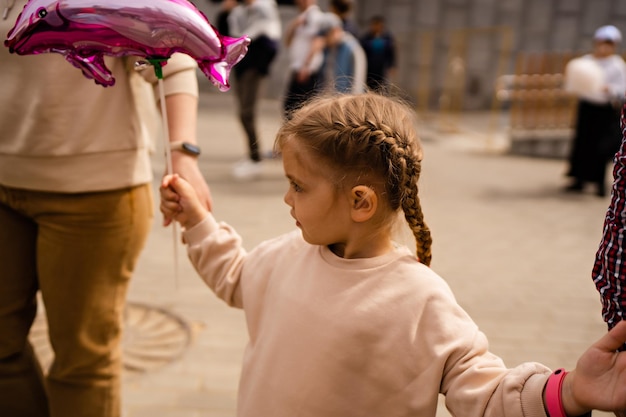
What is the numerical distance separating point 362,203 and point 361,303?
0.21m

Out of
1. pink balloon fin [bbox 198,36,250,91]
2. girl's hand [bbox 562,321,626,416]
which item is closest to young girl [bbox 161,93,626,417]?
girl's hand [bbox 562,321,626,416]

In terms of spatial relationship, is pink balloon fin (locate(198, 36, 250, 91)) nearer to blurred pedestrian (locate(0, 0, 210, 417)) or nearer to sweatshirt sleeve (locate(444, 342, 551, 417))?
blurred pedestrian (locate(0, 0, 210, 417))

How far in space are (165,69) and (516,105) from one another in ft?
28.7

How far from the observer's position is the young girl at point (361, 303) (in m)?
1.51

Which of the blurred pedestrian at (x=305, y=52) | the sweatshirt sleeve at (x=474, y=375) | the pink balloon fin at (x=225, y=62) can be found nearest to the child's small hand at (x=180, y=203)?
the pink balloon fin at (x=225, y=62)

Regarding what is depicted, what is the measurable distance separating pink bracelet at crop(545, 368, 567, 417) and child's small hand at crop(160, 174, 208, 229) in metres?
0.96

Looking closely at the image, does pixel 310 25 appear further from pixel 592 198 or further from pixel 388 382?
pixel 388 382

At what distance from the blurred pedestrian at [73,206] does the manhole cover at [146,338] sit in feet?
3.67

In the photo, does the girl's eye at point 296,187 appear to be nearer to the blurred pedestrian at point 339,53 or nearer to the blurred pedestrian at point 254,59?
the blurred pedestrian at point 339,53

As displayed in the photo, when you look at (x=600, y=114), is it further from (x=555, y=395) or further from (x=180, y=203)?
(x=555, y=395)

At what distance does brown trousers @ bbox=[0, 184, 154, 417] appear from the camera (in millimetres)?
2031

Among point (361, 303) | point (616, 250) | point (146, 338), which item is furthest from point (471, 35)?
point (616, 250)

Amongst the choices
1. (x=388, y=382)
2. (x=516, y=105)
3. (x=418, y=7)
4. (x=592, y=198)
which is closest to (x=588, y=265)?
(x=592, y=198)

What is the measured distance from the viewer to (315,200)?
1.59 meters
